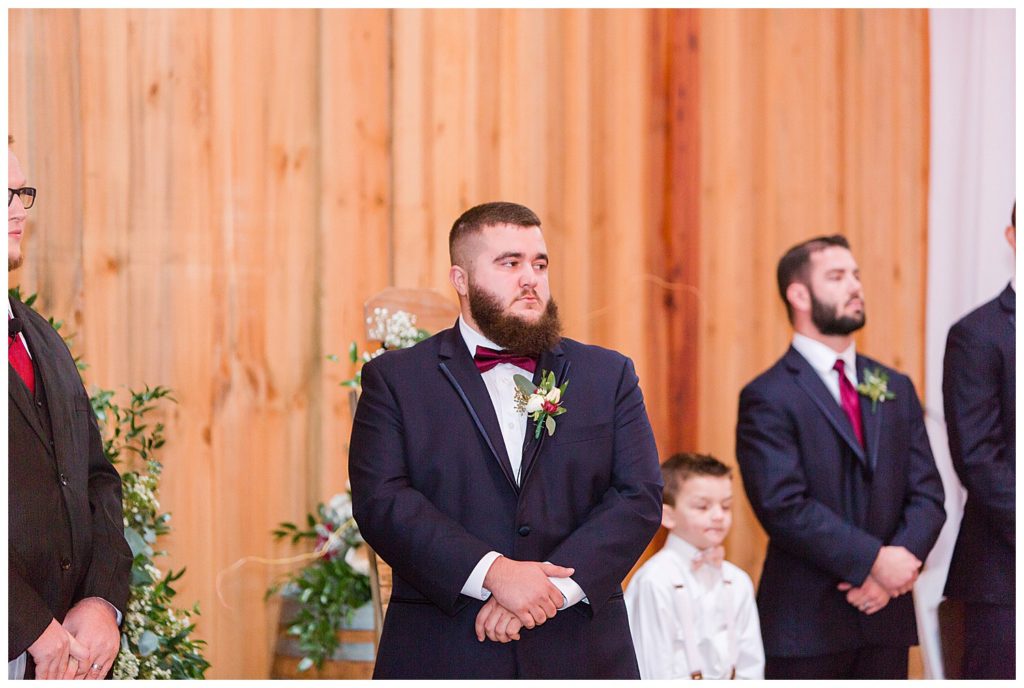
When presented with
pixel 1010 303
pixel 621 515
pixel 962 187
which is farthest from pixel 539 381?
pixel 962 187

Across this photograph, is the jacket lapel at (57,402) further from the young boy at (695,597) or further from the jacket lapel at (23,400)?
the young boy at (695,597)

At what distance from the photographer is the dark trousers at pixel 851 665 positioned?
3551 mm

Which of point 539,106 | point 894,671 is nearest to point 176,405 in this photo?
point 539,106

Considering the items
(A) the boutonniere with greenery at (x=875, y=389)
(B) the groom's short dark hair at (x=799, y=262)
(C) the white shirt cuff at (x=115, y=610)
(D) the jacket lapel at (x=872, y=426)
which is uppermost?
(B) the groom's short dark hair at (x=799, y=262)

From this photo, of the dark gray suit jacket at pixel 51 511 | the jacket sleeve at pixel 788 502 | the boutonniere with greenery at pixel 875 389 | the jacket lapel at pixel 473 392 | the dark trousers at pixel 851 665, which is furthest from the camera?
the boutonniere with greenery at pixel 875 389

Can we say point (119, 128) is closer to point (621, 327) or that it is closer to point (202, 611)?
point (202, 611)

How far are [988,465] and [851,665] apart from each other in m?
0.77

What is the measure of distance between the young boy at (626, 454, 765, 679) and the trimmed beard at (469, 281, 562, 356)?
3.20 ft

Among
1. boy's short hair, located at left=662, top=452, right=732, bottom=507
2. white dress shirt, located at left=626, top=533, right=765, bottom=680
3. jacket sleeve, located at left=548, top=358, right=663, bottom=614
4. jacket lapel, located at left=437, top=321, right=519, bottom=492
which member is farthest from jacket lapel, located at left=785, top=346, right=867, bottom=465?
jacket lapel, located at left=437, top=321, right=519, bottom=492

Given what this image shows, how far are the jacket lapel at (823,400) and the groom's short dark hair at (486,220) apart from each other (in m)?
1.17

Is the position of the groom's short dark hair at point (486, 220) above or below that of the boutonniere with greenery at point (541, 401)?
above

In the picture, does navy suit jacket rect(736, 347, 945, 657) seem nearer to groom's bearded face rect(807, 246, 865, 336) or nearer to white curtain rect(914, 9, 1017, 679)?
groom's bearded face rect(807, 246, 865, 336)

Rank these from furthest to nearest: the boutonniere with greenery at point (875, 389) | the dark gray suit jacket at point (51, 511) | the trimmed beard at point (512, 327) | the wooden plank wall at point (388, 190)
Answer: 1. the wooden plank wall at point (388, 190)
2. the boutonniere with greenery at point (875, 389)
3. the trimmed beard at point (512, 327)
4. the dark gray suit jacket at point (51, 511)

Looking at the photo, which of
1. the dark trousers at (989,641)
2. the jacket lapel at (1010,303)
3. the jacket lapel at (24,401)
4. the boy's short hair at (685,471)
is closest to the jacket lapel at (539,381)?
the boy's short hair at (685,471)
